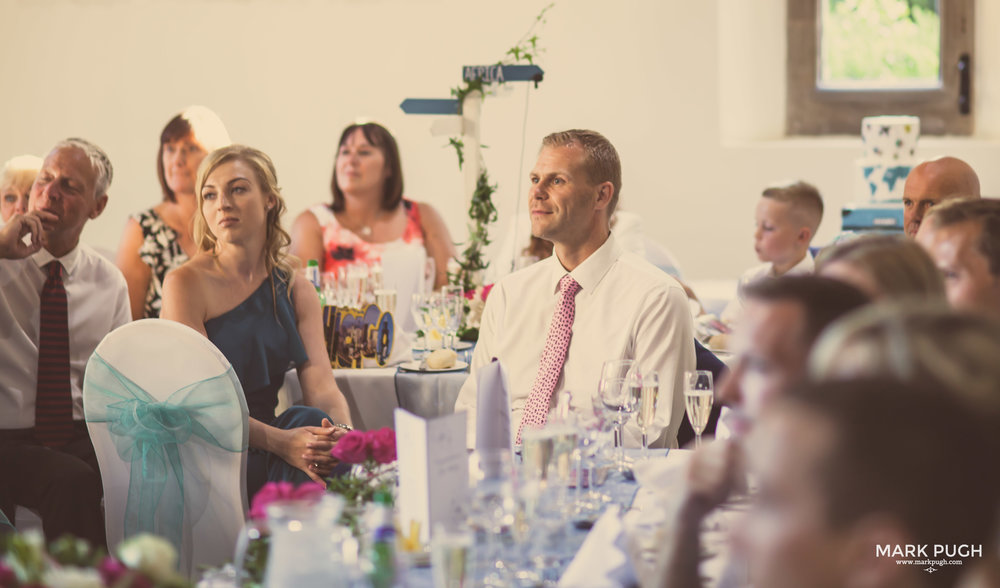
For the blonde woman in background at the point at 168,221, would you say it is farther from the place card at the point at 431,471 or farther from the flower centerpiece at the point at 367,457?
the place card at the point at 431,471

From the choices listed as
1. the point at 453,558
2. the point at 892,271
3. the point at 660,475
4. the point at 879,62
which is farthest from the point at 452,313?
the point at 879,62

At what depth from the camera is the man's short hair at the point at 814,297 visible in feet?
4.17

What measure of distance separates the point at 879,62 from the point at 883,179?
149 centimetres

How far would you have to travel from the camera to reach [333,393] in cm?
333

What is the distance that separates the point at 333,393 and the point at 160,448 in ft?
3.08

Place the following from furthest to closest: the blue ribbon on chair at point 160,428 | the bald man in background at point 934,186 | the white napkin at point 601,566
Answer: the bald man in background at point 934,186 < the blue ribbon on chair at point 160,428 < the white napkin at point 601,566

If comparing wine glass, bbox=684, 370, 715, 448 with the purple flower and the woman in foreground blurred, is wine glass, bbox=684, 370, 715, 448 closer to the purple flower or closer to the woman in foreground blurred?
the woman in foreground blurred

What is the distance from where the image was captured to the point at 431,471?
159cm

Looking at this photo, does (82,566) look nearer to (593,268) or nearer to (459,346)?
(593,268)

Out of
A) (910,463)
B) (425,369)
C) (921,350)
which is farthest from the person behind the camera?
(425,369)

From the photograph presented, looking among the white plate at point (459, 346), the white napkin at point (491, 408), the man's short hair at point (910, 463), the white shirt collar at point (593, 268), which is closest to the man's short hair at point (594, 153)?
the white shirt collar at point (593, 268)

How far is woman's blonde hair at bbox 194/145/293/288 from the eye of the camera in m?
3.25

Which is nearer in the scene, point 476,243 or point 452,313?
point 452,313

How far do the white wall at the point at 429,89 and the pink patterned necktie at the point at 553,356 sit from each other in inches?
147
